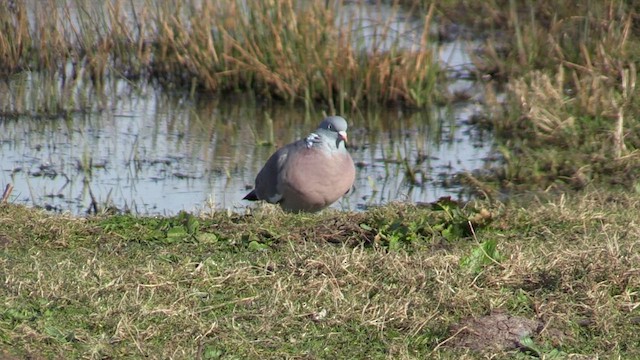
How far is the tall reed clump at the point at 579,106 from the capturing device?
7.86 meters

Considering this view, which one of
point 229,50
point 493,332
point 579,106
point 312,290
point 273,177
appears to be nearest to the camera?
point 493,332

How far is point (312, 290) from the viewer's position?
14.0ft

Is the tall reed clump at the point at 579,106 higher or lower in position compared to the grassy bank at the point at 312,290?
lower

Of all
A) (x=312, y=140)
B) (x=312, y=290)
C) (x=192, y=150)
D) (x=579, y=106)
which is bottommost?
(x=192, y=150)

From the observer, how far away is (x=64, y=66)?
1087 centimetres

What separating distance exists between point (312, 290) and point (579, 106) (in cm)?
473

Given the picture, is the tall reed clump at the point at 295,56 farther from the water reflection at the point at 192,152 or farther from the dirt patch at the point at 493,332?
the dirt patch at the point at 493,332

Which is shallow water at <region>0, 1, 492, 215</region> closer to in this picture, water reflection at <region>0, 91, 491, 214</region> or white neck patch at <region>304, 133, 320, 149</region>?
water reflection at <region>0, 91, 491, 214</region>

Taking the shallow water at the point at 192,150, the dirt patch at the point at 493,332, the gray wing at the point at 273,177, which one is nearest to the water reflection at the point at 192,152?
the shallow water at the point at 192,150

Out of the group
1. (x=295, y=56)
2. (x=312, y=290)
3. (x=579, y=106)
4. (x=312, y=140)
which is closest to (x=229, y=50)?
(x=295, y=56)

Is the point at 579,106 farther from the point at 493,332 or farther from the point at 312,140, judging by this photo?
the point at 493,332

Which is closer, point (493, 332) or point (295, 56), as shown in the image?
point (493, 332)

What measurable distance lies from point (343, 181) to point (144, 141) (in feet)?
10.0

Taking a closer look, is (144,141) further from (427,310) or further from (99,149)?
(427,310)
